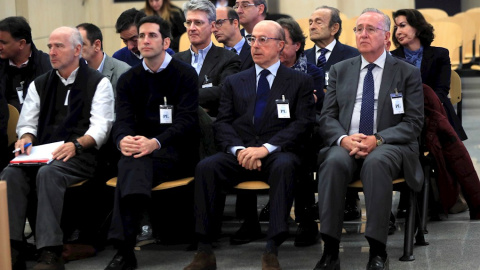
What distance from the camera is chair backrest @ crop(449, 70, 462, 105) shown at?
20.7ft

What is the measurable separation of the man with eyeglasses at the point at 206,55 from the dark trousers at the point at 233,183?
0.96 m

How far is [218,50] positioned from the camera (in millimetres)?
5809

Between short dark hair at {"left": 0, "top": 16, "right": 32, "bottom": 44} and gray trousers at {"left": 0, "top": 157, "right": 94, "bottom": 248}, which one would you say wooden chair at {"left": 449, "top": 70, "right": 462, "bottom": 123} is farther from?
short dark hair at {"left": 0, "top": 16, "right": 32, "bottom": 44}

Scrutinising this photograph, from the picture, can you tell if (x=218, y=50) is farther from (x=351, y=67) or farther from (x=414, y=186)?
(x=414, y=186)

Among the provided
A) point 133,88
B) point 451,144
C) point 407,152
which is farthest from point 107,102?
point 451,144

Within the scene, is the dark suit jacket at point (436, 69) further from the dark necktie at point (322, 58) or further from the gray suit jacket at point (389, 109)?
the gray suit jacket at point (389, 109)

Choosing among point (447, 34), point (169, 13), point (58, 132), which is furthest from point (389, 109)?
point (447, 34)

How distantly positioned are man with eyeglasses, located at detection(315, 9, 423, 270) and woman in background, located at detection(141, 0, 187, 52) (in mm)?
3520

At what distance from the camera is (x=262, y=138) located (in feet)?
15.9

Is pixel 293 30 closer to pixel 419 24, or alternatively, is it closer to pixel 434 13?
pixel 419 24

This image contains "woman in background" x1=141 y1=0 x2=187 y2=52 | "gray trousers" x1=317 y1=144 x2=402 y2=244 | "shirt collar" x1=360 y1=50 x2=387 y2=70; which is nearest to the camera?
"gray trousers" x1=317 y1=144 x2=402 y2=244

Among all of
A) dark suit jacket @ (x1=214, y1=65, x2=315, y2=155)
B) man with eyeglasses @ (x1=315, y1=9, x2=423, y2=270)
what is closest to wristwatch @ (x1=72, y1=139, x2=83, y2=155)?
dark suit jacket @ (x1=214, y1=65, x2=315, y2=155)

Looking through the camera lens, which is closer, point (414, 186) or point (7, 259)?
point (7, 259)

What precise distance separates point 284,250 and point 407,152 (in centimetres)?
94
